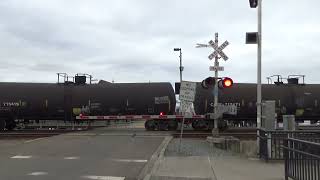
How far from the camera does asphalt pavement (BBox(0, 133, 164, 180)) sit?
13.3 m

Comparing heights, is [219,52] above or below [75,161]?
above

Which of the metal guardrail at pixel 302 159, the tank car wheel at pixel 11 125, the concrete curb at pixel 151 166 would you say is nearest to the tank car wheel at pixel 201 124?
the tank car wheel at pixel 11 125

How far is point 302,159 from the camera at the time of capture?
Result: 397 inches

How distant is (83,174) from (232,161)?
4.87m

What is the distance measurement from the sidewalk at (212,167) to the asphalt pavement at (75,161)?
682mm

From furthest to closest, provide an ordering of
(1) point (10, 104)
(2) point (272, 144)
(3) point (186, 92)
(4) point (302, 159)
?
1. (1) point (10, 104)
2. (3) point (186, 92)
3. (2) point (272, 144)
4. (4) point (302, 159)

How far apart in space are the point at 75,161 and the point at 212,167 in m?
4.26

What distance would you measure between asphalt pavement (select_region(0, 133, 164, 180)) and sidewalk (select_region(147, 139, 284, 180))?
68 cm

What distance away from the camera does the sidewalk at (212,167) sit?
42.2 ft

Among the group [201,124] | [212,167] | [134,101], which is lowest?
[212,167]

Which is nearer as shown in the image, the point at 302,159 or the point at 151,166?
the point at 302,159

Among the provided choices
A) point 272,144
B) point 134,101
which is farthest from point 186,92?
point 134,101

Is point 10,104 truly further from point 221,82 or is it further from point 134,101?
point 221,82

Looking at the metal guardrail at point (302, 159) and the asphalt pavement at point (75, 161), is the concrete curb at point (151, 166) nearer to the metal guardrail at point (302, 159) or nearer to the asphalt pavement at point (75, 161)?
the asphalt pavement at point (75, 161)
